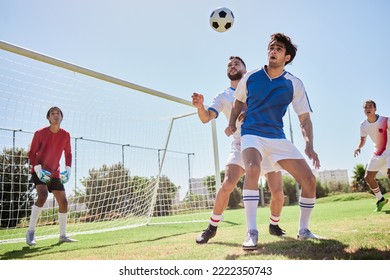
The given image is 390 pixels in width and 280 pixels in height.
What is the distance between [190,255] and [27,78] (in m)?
2.37

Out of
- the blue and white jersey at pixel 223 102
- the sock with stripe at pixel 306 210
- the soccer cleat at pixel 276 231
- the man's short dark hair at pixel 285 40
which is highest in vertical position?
the man's short dark hair at pixel 285 40

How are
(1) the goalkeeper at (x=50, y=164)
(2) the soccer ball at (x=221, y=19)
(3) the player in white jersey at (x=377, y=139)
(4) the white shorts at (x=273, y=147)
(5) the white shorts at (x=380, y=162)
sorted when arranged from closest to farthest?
(4) the white shorts at (x=273, y=147) < (1) the goalkeeper at (x=50, y=164) < (2) the soccer ball at (x=221, y=19) < (3) the player in white jersey at (x=377, y=139) < (5) the white shorts at (x=380, y=162)

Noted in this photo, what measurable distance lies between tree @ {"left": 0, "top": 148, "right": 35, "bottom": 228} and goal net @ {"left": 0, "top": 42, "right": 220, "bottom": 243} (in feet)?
0.04

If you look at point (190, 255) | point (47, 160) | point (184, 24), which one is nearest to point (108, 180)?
point (47, 160)

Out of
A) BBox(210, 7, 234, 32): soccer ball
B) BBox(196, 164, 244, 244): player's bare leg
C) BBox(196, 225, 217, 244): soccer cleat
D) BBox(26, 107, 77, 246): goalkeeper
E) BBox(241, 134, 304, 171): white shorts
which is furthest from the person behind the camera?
BBox(210, 7, 234, 32): soccer ball

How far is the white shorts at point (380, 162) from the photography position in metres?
4.18

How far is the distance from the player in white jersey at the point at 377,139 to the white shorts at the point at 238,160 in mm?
2072

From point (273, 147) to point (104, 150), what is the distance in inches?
146

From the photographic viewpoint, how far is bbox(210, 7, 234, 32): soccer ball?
331 cm

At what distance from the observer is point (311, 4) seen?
328 cm


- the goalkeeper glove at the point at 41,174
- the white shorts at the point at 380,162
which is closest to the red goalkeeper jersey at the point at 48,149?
the goalkeeper glove at the point at 41,174

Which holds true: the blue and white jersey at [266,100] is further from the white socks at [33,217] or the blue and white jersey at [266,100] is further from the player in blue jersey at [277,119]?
the white socks at [33,217]

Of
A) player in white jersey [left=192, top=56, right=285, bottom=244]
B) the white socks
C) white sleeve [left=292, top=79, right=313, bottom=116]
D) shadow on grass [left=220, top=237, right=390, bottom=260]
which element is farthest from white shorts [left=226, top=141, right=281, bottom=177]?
the white socks

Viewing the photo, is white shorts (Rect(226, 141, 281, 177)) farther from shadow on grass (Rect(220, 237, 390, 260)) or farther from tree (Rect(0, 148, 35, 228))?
tree (Rect(0, 148, 35, 228))
